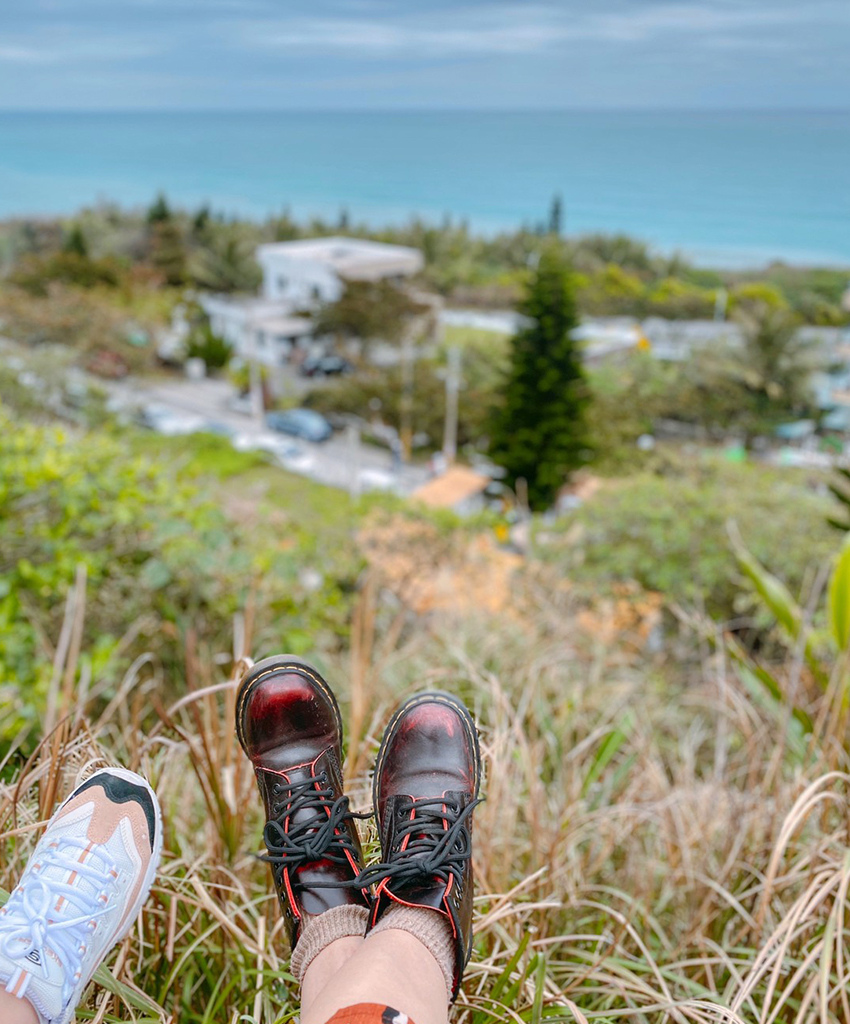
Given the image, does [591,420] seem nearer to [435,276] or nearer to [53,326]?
[53,326]

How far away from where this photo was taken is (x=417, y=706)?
117 cm

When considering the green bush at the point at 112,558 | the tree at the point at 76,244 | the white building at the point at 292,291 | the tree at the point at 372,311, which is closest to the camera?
the green bush at the point at 112,558

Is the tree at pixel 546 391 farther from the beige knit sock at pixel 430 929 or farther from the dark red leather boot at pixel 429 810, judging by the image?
the beige knit sock at pixel 430 929

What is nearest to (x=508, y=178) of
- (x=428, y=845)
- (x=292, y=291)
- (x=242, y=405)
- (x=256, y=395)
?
(x=292, y=291)

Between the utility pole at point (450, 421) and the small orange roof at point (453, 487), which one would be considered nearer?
the small orange roof at point (453, 487)

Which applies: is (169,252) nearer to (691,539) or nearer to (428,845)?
(691,539)

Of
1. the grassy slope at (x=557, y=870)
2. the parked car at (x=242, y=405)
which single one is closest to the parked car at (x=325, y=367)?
the parked car at (x=242, y=405)

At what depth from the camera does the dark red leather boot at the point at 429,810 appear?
0.97m

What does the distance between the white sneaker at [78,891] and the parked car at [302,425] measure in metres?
18.3

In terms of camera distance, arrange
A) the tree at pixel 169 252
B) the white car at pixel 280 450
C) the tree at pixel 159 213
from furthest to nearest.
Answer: the tree at pixel 159 213
the tree at pixel 169 252
the white car at pixel 280 450

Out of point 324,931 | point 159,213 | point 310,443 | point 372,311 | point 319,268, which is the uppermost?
point 324,931

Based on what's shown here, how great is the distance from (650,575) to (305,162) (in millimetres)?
164445

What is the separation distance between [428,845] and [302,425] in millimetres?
18476

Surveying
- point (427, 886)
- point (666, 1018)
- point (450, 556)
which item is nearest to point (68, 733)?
point (427, 886)
